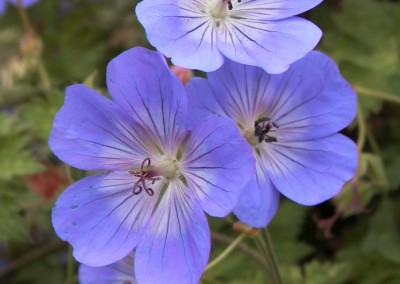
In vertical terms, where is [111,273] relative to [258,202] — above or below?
below

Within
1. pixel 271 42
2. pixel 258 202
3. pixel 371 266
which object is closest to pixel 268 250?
pixel 258 202

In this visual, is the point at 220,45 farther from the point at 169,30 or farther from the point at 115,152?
the point at 115,152

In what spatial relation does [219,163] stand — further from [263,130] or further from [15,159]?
[15,159]

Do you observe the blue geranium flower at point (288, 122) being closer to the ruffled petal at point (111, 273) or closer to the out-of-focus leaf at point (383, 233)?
the ruffled petal at point (111, 273)

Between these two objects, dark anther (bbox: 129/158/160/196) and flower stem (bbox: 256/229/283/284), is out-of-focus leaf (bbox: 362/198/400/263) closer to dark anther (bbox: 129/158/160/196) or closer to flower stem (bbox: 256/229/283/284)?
flower stem (bbox: 256/229/283/284)

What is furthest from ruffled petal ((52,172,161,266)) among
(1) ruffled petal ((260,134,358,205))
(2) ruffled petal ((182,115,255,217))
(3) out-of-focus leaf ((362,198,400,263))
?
(3) out-of-focus leaf ((362,198,400,263))

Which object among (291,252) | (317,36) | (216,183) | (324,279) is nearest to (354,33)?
(291,252)
